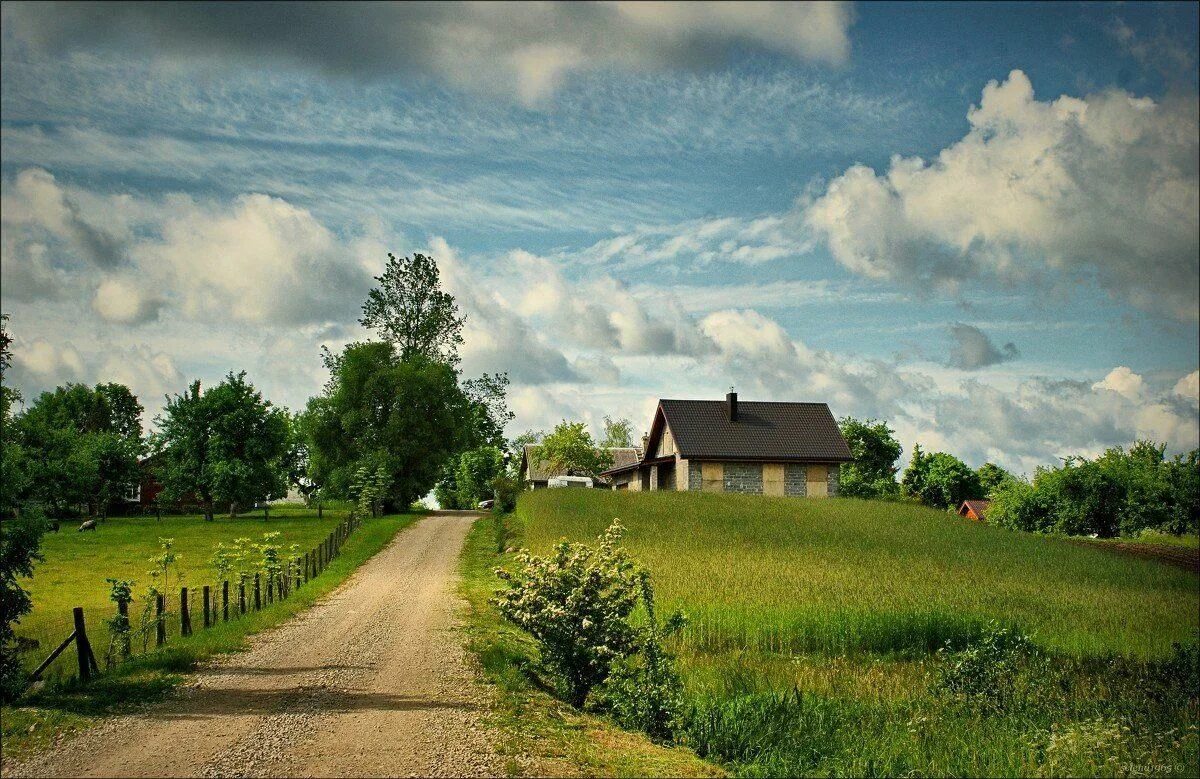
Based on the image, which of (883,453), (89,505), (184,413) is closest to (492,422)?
(184,413)

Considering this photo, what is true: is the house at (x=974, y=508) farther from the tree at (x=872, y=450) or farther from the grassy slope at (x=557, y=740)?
the grassy slope at (x=557, y=740)

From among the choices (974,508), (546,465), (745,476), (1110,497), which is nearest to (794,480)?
(745,476)

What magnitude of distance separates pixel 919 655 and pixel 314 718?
41.0 feet

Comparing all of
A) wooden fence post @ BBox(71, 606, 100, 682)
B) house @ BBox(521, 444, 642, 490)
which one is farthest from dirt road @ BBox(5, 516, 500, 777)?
house @ BBox(521, 444, 642, 490)

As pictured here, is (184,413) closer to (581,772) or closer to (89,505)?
(89,505)

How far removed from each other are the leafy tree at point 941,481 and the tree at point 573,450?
126 feet

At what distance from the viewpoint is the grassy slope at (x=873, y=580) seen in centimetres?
1867

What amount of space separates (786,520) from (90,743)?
33.7 meters

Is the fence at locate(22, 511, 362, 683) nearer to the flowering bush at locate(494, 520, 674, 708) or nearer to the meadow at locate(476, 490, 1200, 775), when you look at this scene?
the meadow at locate(476, 490, 1200, 775)

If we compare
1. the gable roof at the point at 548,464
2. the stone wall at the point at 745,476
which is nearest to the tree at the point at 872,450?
the gable roof at the point at 548,464

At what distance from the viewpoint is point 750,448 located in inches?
2274

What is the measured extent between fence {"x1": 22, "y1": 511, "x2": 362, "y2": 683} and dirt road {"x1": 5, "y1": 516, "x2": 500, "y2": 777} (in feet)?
5.15

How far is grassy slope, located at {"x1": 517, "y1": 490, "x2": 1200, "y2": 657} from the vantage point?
18672 mm

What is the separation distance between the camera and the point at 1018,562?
30.3m
